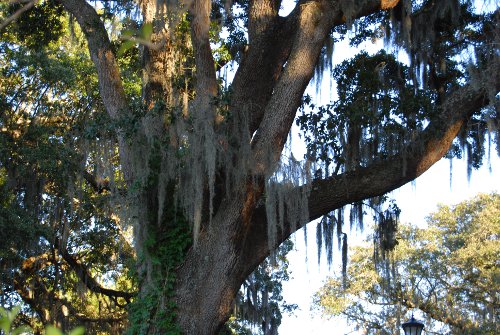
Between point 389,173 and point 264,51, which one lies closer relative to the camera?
point 389,173

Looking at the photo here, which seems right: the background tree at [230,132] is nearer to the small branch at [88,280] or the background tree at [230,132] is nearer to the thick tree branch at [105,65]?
the thick tree branch at [105,65]

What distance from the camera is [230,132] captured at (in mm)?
8133

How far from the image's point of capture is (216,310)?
786cm

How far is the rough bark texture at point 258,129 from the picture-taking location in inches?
312

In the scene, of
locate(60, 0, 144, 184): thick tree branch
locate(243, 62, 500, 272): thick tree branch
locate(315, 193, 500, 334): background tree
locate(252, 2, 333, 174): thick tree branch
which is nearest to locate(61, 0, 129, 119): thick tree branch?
locate(60, 0, 144, 184): thick tree branch

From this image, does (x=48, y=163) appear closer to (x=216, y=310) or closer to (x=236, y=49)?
(x=236, y=49)

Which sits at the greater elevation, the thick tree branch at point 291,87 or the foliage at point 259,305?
the thick tree branch at point 291,87

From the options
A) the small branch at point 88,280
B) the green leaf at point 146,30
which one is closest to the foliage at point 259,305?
the small branch at point 88,280

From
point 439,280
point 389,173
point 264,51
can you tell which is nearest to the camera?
point 389,173

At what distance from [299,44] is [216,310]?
3088 mm

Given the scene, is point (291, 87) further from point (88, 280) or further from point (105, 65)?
point (88, 280)

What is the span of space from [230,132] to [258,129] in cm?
33

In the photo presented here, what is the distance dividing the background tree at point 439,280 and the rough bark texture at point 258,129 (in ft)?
16.3

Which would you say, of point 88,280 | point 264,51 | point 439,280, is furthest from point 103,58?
point 439,280
